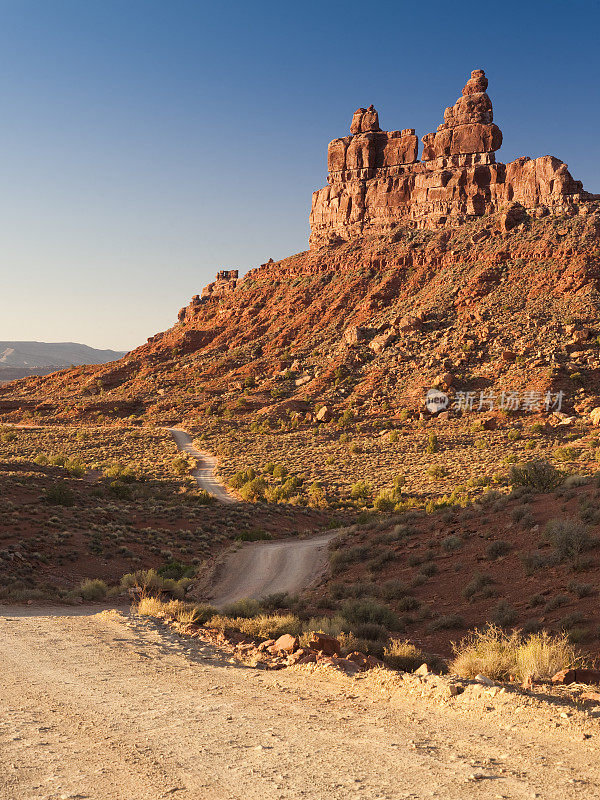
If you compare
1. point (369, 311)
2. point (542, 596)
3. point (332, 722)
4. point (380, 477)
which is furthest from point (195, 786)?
point (369, 311)

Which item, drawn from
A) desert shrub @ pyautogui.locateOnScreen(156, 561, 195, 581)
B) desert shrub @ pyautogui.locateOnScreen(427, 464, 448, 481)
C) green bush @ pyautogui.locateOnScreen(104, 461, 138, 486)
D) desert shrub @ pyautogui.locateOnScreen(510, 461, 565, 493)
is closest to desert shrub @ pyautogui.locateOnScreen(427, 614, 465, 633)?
desert shrub @ pyautogui.locateOnScreen(156, 561, 195, 581)

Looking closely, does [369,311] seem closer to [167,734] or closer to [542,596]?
[542,596]

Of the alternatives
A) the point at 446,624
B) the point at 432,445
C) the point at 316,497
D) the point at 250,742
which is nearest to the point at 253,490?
the point at 316,497

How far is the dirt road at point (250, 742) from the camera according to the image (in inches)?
201

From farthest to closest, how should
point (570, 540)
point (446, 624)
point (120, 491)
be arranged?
1. point (120, 491)
2. point (570, 540)
3. point (446, 624)

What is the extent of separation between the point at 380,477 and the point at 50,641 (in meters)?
32.1

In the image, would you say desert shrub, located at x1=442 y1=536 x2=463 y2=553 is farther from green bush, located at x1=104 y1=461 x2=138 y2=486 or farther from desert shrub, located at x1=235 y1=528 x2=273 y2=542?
green bush, located at x1=104 y1=461 x2=138 y2=486

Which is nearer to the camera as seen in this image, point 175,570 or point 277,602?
point 277,602

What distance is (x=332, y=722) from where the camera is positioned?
6.88m

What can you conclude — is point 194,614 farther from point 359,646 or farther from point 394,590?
point 394,590

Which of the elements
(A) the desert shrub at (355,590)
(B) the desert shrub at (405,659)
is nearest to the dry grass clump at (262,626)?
(B) the desert shrub at (405,659)

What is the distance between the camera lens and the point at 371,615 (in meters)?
13.0

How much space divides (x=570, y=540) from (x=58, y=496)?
76.5 feet

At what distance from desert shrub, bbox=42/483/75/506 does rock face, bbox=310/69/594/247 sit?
6577 centimetres
